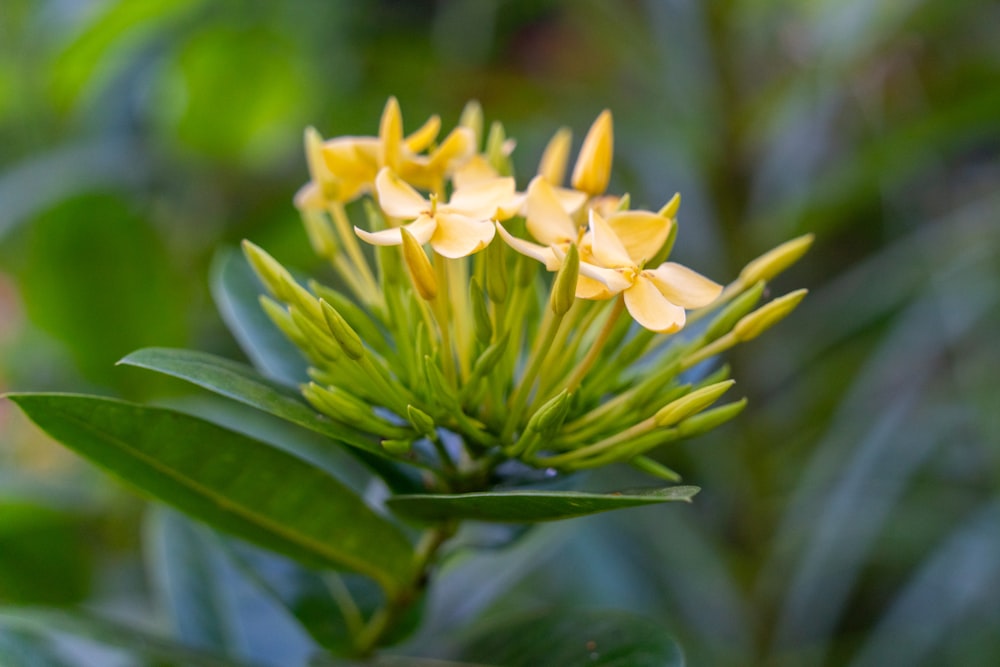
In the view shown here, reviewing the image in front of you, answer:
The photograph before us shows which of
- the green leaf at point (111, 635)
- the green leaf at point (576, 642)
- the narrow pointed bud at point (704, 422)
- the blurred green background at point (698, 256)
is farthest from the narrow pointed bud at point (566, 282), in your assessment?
the blurred green background at point (698, 256)

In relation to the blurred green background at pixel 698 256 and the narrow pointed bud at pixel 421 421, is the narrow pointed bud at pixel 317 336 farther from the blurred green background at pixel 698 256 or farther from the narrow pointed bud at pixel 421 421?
the blurred green background at pixel 698 256

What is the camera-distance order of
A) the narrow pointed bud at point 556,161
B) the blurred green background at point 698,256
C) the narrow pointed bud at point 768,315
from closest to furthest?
the narrow pointed bud at point 768,315 < the narrow pointed bud at point 556,161 < the blurred green background at point 698,256

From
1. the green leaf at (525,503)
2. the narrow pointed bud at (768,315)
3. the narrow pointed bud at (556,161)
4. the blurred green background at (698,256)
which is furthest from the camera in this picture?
the blurred green background at (698,256)

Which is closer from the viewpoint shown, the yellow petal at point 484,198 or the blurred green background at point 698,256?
the yellow petal at point 484,198

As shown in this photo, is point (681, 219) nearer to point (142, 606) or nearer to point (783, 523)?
point (783, 523)

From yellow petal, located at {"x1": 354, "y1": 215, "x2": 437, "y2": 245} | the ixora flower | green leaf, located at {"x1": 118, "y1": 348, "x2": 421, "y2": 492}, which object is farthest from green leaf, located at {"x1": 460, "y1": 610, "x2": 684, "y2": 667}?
yellow petal, located at {"x1": 354, "y1": 215, "x2": 437, "y2": 245}

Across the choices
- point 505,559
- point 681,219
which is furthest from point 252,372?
point 681,219
